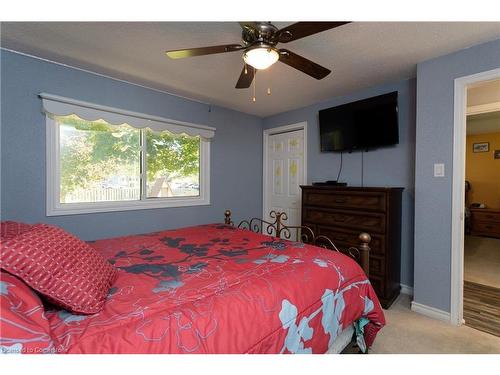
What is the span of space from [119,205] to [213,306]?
2.28 metres

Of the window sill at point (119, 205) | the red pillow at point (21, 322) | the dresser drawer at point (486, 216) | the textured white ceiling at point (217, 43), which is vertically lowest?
the dresser drawer at point (486, 216)

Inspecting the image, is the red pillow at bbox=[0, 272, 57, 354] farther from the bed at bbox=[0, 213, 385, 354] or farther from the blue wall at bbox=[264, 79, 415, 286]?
the blue wall at bbox=[264, 79, 415, 286]

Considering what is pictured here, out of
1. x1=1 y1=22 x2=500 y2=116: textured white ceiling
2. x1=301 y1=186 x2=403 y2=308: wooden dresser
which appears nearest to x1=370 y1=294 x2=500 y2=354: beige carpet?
x1=301 y1=186 x2=403 y2=308: wooden dresser

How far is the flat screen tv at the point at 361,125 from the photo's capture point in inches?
102

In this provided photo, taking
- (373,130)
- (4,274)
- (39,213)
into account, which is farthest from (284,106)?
(4,274)

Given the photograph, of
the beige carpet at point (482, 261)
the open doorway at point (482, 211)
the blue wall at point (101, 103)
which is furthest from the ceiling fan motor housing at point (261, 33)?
the beige carpet at point (482, 261)

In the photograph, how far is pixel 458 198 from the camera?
2.02 metres

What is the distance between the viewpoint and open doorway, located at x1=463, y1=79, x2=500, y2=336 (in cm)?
228

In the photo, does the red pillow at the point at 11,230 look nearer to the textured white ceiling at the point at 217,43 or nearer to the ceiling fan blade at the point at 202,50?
the ceiling fan blade at the point at 202,50

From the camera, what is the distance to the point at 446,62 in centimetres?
206

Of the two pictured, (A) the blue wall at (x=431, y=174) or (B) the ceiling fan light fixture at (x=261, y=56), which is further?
(A) the blue wall at (x=431, y=174)

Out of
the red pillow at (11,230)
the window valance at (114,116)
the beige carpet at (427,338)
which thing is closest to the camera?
the red pillow at (11,230)

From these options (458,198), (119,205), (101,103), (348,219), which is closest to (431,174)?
(458,198)

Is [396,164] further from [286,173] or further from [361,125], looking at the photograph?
[286,173]
